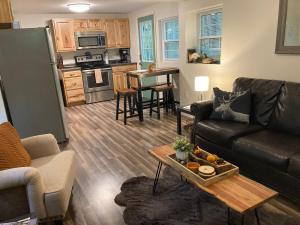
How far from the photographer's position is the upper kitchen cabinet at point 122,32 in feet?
21.6

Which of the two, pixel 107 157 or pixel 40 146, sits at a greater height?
pixel 40 146

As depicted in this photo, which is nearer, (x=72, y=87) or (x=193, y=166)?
(x=193, y=166)

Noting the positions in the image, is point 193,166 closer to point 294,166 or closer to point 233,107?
point 294,166

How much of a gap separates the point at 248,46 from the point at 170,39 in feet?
7.83

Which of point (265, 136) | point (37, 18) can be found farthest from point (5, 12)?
point (265, 136)

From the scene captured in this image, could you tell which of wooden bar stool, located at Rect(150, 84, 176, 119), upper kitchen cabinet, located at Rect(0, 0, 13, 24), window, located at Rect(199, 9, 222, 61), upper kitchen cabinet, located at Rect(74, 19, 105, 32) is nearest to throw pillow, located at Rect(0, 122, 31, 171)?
upper kitchen cabinet, located at Rect(0, 0, 13, 24)

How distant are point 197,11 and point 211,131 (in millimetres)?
2449

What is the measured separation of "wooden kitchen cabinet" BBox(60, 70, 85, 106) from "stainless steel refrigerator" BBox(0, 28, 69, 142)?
246 centimetres

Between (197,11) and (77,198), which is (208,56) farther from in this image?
(77,198)

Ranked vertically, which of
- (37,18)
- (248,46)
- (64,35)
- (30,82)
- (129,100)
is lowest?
(129,100)

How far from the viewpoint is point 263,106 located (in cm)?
277

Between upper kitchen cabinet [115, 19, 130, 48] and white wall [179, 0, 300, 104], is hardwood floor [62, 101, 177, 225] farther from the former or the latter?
upper kitchen cabinet [115, 19, 130, 48]

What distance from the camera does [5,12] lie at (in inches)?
115

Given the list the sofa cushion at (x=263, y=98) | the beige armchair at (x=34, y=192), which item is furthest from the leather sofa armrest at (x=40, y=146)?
the sofa cushion at (x=263, y=98)
